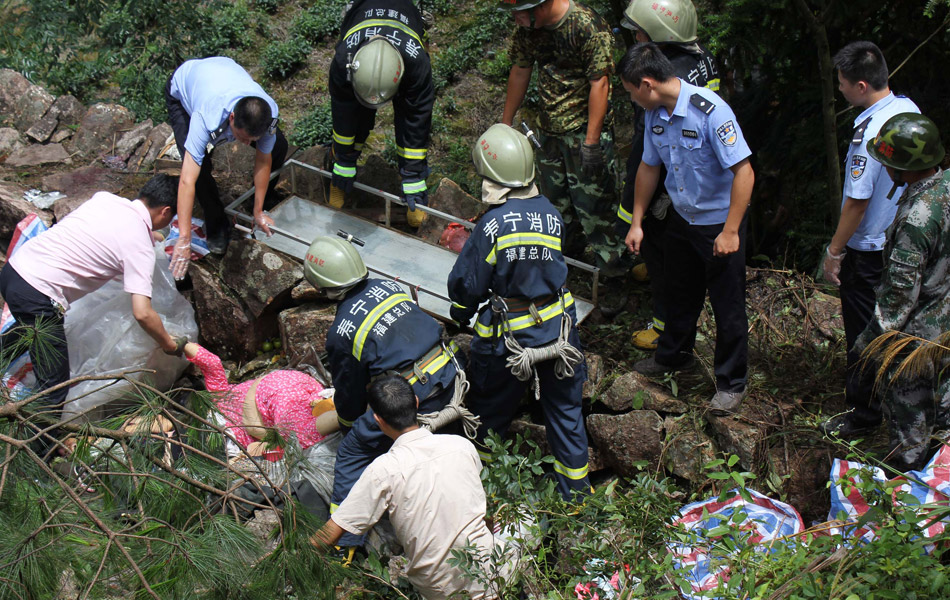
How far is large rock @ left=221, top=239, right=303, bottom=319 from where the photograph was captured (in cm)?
513

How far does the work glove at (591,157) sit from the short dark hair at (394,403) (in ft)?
6.44

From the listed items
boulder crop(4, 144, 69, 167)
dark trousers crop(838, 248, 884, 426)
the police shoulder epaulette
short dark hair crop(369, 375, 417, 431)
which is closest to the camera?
short dark hair crop(369, 375, 417, 431)

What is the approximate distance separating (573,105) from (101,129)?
15.2 feet

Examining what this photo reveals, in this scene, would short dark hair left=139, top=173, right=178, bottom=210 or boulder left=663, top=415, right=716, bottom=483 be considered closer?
boulder left=663, top=415, right=716, bottom=483

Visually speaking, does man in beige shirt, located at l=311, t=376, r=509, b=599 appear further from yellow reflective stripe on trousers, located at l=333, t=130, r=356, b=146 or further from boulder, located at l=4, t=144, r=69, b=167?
boulder, located at l=4, t=144, r=69, b=167

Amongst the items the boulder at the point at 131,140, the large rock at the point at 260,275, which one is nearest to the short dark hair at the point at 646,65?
the large rock at the point at 260,275

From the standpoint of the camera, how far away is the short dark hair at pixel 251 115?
451 centimetres

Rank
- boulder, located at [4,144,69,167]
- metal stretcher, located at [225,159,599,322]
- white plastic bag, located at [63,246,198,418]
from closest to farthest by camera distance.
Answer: white plastic bag, located at [63,246,198,418] → metal stretcher, located at [225,159,599,322] → boulder, located at [4,144,69,167]

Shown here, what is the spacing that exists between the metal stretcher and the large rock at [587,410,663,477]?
70 cm

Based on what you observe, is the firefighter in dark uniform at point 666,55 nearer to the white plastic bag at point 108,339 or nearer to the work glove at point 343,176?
the work glove at point 343,176

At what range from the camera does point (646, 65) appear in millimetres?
3533

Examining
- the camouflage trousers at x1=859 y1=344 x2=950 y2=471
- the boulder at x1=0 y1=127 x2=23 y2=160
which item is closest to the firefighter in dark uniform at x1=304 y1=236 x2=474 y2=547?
the camouflage trousers at x1=859 y1=344 x2=950 y2=471

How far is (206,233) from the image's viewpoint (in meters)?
5.42

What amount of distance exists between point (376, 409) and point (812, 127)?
351 cm
